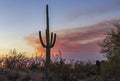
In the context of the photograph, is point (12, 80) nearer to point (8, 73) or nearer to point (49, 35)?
point (8, 73)

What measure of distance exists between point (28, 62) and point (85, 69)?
5747 mm

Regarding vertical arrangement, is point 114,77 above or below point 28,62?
below

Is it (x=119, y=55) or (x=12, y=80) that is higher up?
(x=119, y=55)

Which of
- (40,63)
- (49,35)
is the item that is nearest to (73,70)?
(40,63)

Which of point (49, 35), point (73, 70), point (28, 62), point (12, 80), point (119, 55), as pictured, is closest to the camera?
point (49, 35)

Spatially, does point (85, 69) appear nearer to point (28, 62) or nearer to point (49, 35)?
point (28, 62)

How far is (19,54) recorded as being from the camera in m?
37.7

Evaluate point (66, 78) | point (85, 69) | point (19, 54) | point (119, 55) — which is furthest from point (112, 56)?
point (19, 54)

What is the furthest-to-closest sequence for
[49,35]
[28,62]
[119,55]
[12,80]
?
[28,62], [119,55], [12,80], [49,35]

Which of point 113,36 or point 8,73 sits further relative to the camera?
point 113,36

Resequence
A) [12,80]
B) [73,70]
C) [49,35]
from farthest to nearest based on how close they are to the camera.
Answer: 1. [73,70]
2. [12,80]
3. [49,35]

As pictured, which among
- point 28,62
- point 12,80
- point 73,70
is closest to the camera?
point 12,80

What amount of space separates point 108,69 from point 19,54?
34.0 feet

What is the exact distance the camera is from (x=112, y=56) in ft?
103
